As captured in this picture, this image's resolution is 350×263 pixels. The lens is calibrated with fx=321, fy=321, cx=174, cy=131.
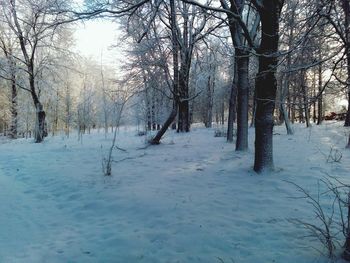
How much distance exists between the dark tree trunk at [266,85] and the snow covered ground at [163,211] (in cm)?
47

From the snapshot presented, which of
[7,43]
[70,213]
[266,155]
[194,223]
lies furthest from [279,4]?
[7,43]

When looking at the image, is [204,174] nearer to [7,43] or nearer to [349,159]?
[349,159]

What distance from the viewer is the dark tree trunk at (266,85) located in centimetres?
662

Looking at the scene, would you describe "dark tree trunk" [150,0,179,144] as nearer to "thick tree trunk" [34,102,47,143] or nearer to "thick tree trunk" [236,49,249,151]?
"thick tree trunk" [236,49,249,151]

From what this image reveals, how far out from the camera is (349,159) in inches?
317

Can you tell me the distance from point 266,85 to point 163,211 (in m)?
3.57

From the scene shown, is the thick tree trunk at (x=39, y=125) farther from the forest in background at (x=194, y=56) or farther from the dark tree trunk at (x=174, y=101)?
the dark tree trunk at (x=174, y=101)

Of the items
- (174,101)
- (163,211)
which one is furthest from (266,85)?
(174,101)

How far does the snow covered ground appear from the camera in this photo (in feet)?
12.8

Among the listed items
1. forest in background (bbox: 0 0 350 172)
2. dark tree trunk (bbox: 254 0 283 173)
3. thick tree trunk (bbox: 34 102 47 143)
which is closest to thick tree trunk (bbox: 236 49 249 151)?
forest in background (bbox: 0 0 350 172)

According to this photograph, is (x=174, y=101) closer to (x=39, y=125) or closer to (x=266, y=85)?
(x=266, y=85)

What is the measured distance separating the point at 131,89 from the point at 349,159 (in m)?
13.9

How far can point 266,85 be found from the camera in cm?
689

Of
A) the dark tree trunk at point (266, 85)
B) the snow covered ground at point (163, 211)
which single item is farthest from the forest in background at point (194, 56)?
the snow covered ground at point (163, 211)
